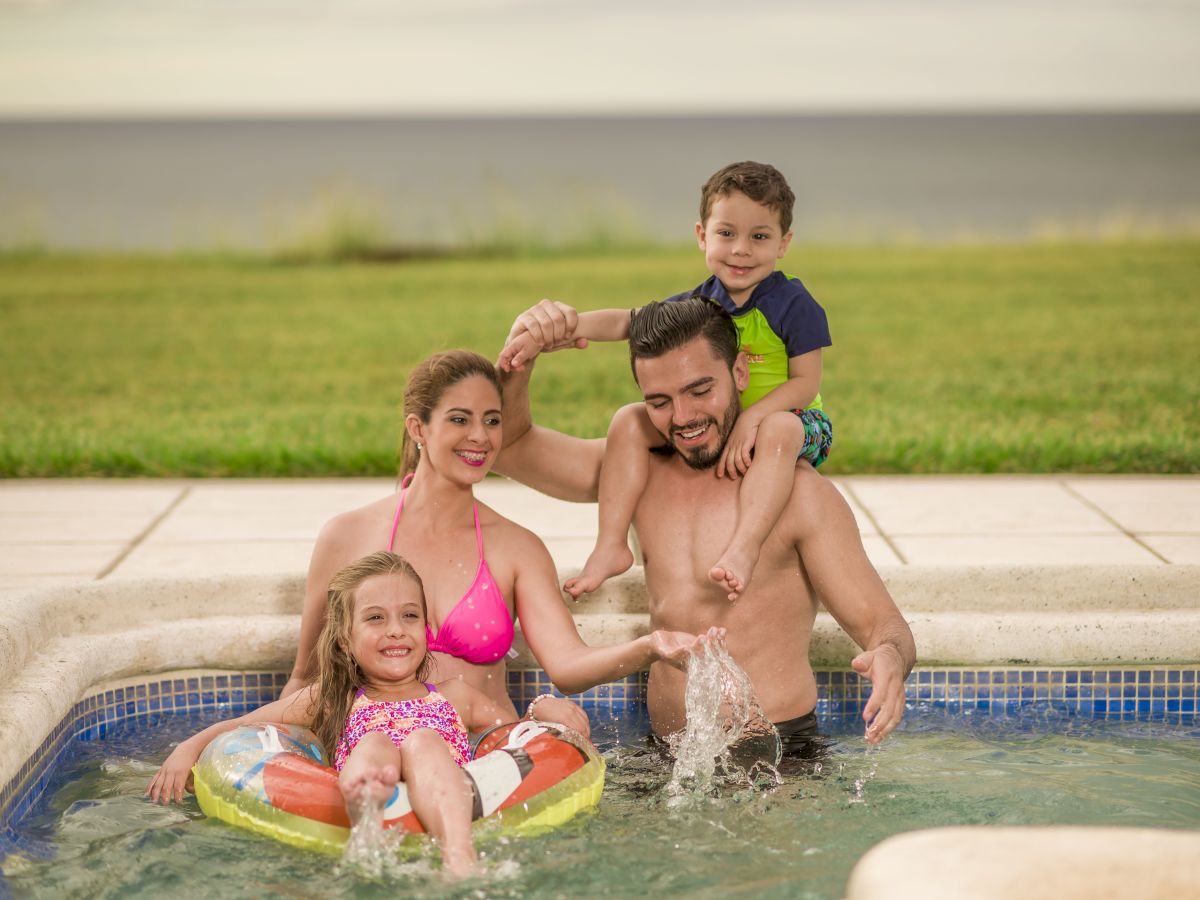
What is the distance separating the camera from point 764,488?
3.33 m

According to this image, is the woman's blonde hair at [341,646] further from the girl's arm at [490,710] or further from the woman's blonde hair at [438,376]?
the woman's blonde hair at [438,376]

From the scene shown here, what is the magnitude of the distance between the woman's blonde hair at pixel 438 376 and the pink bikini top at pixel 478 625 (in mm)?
332

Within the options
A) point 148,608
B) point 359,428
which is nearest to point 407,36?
point 359,428

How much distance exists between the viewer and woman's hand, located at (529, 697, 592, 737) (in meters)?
3.32

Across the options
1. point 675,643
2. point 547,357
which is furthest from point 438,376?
point 547,357

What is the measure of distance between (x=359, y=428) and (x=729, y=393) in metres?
3.57

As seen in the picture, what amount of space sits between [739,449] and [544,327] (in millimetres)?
555

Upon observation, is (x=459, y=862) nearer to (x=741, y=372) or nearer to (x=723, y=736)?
(x=723, y=736)

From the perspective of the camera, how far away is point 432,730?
3.07 m

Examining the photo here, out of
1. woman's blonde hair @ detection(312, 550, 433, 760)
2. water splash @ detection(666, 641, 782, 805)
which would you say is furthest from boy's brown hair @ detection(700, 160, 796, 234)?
woman's blonde hair @ detection(312, 550, 433, 760)

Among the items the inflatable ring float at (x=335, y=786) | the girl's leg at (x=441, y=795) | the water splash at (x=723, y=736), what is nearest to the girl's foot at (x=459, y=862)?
the girl's leg at (x=441, y=795)

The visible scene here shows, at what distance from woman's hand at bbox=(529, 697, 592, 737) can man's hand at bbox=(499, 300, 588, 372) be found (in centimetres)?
82

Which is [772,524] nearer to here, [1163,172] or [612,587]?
[612,587]

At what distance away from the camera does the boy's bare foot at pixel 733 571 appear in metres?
3.15
